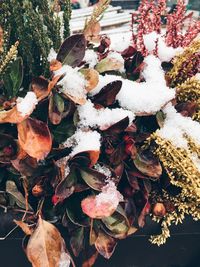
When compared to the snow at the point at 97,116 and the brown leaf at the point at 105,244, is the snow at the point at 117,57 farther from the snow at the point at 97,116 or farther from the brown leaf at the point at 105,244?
the brown leaf at the point at 105,244

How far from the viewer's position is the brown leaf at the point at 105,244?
99 centimetres

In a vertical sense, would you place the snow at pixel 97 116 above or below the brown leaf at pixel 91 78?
below

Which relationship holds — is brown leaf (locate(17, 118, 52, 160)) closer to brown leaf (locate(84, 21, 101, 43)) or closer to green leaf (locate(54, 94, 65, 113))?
green leaf (locate(54, 94, 65, 113))

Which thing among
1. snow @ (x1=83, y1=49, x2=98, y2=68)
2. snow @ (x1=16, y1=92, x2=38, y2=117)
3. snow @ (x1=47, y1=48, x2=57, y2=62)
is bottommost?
snow @ (x1=83, y1=49, x2=98, y2=68)

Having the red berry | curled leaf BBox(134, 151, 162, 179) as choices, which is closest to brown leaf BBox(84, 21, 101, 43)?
curled leaf BBox(134, 151, 162, 179)

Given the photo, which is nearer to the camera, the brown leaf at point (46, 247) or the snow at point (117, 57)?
the brown leaf at point (46, 247)

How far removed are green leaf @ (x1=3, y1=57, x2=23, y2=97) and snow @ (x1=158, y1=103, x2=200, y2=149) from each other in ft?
1.25

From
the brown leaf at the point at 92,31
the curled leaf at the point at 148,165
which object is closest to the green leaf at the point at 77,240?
the curled leaf at the point at 148,165

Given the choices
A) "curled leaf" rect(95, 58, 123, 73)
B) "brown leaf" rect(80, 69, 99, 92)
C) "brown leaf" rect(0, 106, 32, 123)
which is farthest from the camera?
"curled leaf" rect(95, 58, 123, 73)

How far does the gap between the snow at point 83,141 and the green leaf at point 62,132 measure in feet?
0.04

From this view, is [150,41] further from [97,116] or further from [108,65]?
[97,116]

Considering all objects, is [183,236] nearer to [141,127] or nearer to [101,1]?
[141,127]

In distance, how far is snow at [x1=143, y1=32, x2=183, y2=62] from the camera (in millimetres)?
1226

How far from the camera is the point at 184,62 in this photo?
3.66 ft
